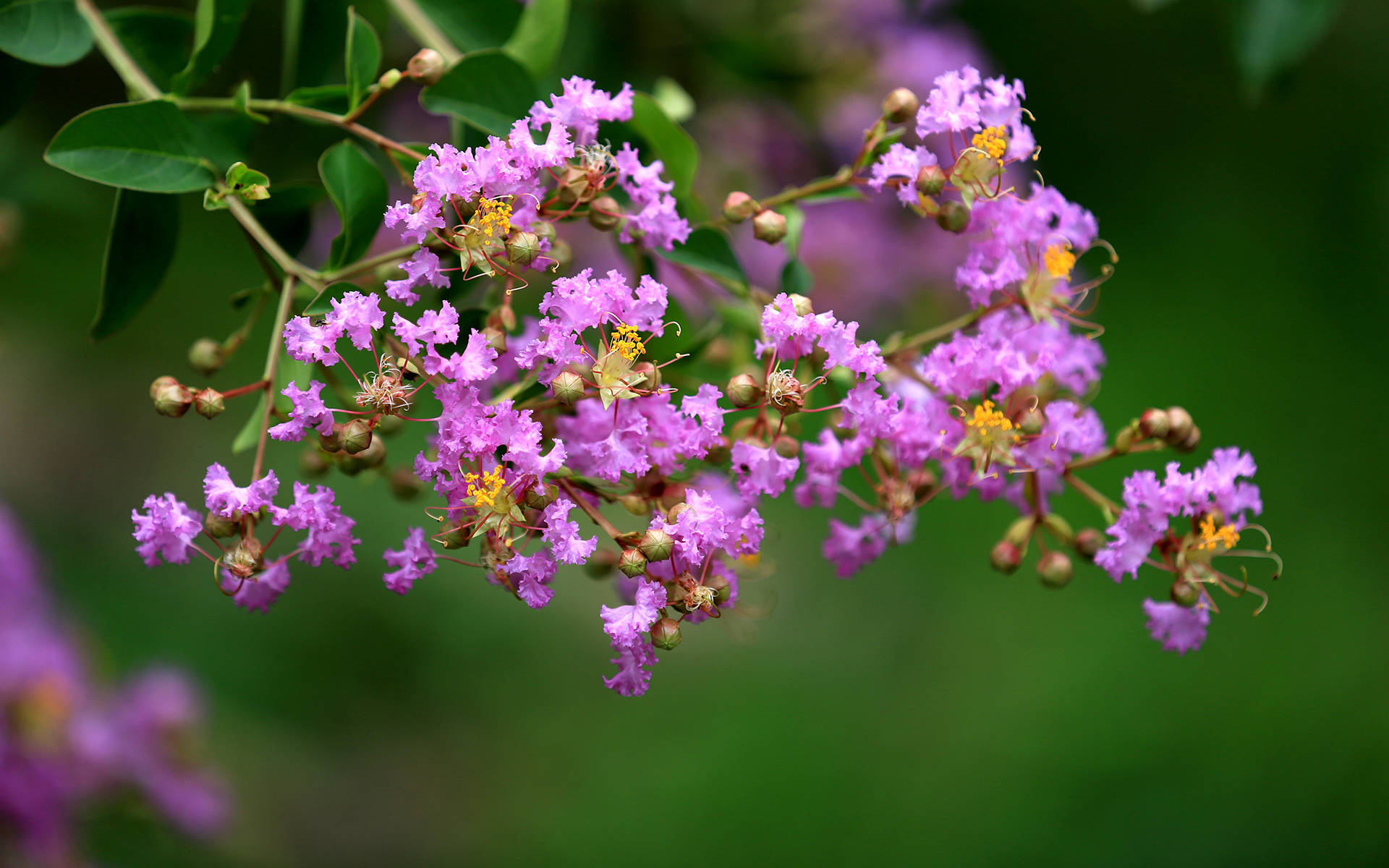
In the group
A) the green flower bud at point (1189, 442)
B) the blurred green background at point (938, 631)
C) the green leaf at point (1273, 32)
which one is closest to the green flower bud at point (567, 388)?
the green flower bud at point (1189, 442)

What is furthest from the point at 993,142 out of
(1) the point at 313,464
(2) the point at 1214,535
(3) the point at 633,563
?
(1) the point at 313,464

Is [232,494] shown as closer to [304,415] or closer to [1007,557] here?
[304,415]

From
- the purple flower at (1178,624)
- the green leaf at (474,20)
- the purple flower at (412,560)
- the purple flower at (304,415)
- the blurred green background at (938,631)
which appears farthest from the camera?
the blurred green background at (938,631)

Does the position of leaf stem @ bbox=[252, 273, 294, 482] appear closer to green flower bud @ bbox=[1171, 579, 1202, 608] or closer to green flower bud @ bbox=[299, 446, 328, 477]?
green flower bud @ bbox=[299, 446, 328, 477]

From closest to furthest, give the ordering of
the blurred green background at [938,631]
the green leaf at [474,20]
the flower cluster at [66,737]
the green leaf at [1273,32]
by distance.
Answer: the green leaf at [474,20]
the green leaf at [1273,32]
the flower cluster at [66,737]
the blurred green background at [938,631]

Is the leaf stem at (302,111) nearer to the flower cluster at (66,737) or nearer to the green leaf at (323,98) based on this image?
the green leaf at (323,98)

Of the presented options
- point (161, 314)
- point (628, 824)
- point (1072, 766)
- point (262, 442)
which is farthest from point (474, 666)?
point (262, 442)

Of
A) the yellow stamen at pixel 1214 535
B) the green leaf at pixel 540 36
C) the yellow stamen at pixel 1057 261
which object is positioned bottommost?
the yellow stamen at pixel 1214 535

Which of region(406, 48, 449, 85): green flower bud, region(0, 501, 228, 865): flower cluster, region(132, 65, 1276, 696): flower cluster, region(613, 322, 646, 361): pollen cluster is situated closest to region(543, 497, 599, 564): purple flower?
region(132, 65, 1276, 696): flower cluster

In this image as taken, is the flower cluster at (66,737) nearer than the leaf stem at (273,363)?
No
